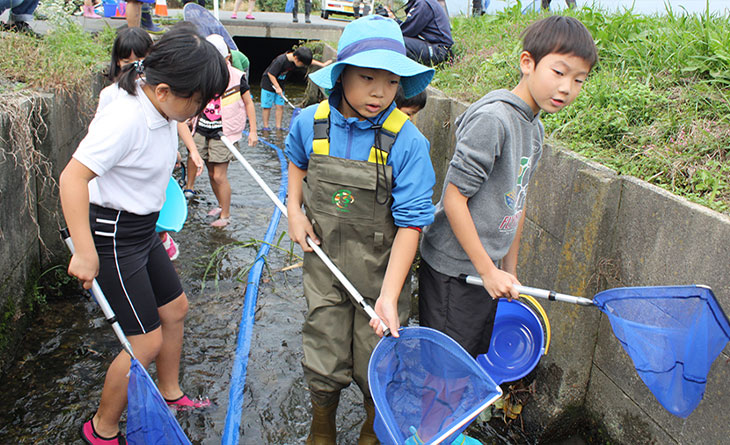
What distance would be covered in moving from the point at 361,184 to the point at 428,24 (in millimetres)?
5032

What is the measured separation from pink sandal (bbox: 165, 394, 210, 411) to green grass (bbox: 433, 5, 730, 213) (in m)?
2.48

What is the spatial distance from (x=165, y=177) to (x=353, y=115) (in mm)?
881

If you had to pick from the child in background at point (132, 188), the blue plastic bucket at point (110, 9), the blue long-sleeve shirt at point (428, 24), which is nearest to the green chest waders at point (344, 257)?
the child in background at point (132, 188)

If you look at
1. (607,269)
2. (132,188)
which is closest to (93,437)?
(132,188)

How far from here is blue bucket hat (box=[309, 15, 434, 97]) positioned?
7.01 feet

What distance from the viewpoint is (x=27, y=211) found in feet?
11.5

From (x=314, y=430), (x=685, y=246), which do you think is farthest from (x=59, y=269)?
(x=685, y=246)

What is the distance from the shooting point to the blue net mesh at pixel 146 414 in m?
2.09

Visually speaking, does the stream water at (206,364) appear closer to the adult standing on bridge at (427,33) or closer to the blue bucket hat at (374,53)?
the blue bucket hat at (374,53)

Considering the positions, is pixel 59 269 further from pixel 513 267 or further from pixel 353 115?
pixel 513 267

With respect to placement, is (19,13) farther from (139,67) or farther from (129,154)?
(129,154)

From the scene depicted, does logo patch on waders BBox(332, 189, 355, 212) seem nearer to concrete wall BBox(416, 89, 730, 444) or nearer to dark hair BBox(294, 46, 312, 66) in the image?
concrete wall BBox(416, 89, 730, 444)

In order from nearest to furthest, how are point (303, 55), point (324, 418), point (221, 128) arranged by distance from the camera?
1. point (324, 418)
2. point (221, 128)
3. point (303, 55)

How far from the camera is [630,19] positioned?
15.3 feet
